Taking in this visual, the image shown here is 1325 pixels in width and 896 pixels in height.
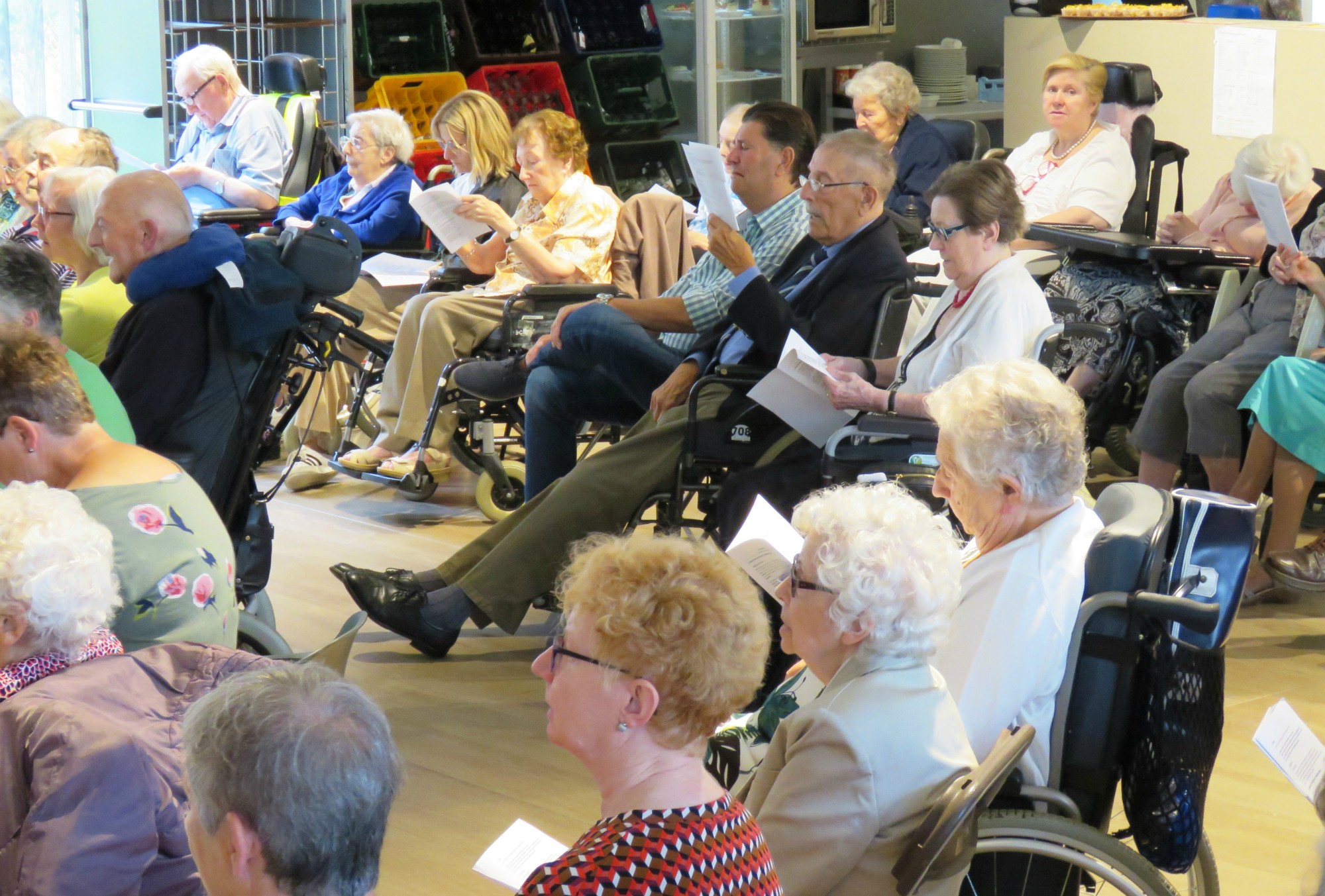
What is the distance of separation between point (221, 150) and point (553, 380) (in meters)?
3.30

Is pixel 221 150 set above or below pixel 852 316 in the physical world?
above

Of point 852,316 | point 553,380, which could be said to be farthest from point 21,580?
point 553,380

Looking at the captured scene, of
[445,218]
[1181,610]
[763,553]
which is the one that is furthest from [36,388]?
[445,218]

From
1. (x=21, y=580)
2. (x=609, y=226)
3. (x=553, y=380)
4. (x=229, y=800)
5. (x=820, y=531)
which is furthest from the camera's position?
(x=609, y=226)

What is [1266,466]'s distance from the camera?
4066 millimetres

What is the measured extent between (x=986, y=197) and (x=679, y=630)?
1817 millimetres

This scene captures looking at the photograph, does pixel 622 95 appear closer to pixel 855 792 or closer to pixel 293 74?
pixel 293 74

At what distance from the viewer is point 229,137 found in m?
6.68

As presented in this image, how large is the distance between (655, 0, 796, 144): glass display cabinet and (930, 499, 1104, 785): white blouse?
6866 mm

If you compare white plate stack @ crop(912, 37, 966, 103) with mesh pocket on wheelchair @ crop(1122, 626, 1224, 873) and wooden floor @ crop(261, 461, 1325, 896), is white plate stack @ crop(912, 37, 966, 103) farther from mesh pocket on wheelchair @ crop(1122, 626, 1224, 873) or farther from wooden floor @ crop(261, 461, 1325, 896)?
mesh pocket on wheelchair @ crop(1122, 626, 1224, 873)

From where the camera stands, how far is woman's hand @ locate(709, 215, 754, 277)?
3.45 meters

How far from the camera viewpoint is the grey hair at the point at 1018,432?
2123 mm

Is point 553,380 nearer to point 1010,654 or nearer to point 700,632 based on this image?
point 1010,654

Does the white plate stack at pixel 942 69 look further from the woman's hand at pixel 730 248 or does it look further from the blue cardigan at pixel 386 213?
the woman's hand at pixel 730 248
